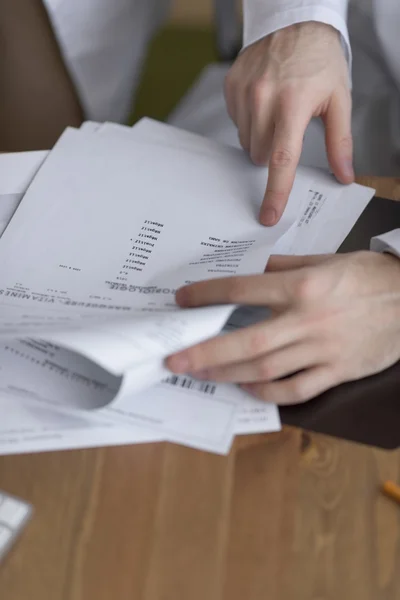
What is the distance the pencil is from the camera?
0.43 meters

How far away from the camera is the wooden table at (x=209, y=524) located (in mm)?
407

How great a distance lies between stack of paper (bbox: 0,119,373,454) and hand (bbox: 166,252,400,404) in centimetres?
1

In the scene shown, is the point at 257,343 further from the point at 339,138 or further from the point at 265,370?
the point at 339,138

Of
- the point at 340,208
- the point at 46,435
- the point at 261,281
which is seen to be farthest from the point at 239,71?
the point at 46,435

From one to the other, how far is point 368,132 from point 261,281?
0.45 metres

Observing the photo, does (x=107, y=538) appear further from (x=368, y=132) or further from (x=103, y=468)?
(x=368, y=132)

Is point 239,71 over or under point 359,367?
over

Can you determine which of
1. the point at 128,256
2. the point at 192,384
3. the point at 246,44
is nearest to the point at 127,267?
the point at 128,256

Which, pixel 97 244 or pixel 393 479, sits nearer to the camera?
pixel 393 479

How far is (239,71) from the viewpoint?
2.31 feet

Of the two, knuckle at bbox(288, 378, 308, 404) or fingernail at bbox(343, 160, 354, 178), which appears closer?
knuckle at bbox(288, 378, 308, 404)

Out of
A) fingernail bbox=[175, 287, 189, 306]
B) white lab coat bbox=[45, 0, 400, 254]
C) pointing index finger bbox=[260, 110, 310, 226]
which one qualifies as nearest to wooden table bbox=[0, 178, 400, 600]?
fingernail bbox=[175, 287, 189, 306]

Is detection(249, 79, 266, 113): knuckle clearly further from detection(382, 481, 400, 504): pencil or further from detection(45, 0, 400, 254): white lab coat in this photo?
detection(382, 481, 400, 504): pencil

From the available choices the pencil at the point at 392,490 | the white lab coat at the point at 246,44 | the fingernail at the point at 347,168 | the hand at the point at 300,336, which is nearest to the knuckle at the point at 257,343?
the hand at the point at 300,336
